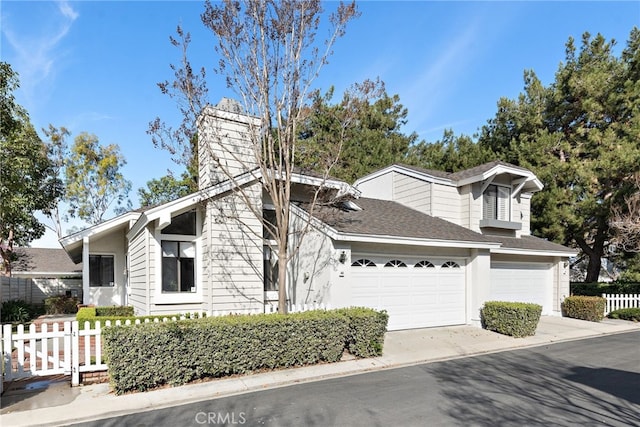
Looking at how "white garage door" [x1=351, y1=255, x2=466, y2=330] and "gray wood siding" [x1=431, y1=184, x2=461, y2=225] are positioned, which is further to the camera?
"gray wood siding" [x1=431, y1=184, x2=461, y2=225]

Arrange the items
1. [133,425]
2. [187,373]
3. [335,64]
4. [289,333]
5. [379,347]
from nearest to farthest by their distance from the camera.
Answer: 1. [133,425]
2. [187,373]
3. [289,333]
4. [379,347]
5. [335,64]

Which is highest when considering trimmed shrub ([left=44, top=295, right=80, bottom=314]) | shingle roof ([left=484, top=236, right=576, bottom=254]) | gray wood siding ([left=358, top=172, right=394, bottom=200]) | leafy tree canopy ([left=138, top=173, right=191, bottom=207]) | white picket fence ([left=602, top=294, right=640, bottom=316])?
leafy tree canopy ([left=138, top=173, right=191, bottom=207])

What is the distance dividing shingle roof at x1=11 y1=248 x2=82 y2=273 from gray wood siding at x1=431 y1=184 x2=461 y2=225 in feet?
75.0

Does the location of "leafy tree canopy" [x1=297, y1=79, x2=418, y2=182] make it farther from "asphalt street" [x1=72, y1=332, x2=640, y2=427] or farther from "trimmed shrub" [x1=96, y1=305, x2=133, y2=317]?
"asphalt street" [x1=72, y1=332, x2=640, y2=427]

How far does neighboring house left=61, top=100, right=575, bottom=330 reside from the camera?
1046cm

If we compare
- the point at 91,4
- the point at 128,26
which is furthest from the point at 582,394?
the point at 91,4

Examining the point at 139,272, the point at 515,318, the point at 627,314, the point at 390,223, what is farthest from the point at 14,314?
the point at 627,314

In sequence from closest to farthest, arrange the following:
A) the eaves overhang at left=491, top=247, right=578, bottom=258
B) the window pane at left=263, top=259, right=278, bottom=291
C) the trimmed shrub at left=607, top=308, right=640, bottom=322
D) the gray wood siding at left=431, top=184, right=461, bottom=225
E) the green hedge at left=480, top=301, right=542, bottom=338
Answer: the green hedge at left=480, top=301, right=542, bottom=338 → the window pane at left=263, top=259, right=278, bottom=291 → the eaves overhang at left=491, top=247, right=578, bottom=258 → the trimmed shrub at left=607, top=308, right=640, bottom=322 → the gray wood siding at left=431, top=184, right=461, bottom=225

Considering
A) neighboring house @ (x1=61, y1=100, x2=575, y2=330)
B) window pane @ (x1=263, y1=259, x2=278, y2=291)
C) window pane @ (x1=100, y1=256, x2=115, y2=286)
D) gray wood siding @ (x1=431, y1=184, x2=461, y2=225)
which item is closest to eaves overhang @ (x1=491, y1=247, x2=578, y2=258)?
neighboring house @ (x1=61, y1=100, x2=575, y2=330)

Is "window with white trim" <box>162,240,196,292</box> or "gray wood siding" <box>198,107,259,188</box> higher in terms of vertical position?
"gray wood siding" <box>198,107,259,188</box>

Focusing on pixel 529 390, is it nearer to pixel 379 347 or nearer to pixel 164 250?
pixel 379 347

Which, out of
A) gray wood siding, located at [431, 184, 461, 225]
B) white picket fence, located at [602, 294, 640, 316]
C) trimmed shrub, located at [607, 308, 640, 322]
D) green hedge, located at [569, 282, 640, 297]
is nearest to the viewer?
trimmed shrub, located at [607, 308, 640, 322]

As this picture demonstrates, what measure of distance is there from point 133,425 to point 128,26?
34.4ft

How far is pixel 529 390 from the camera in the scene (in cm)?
663
